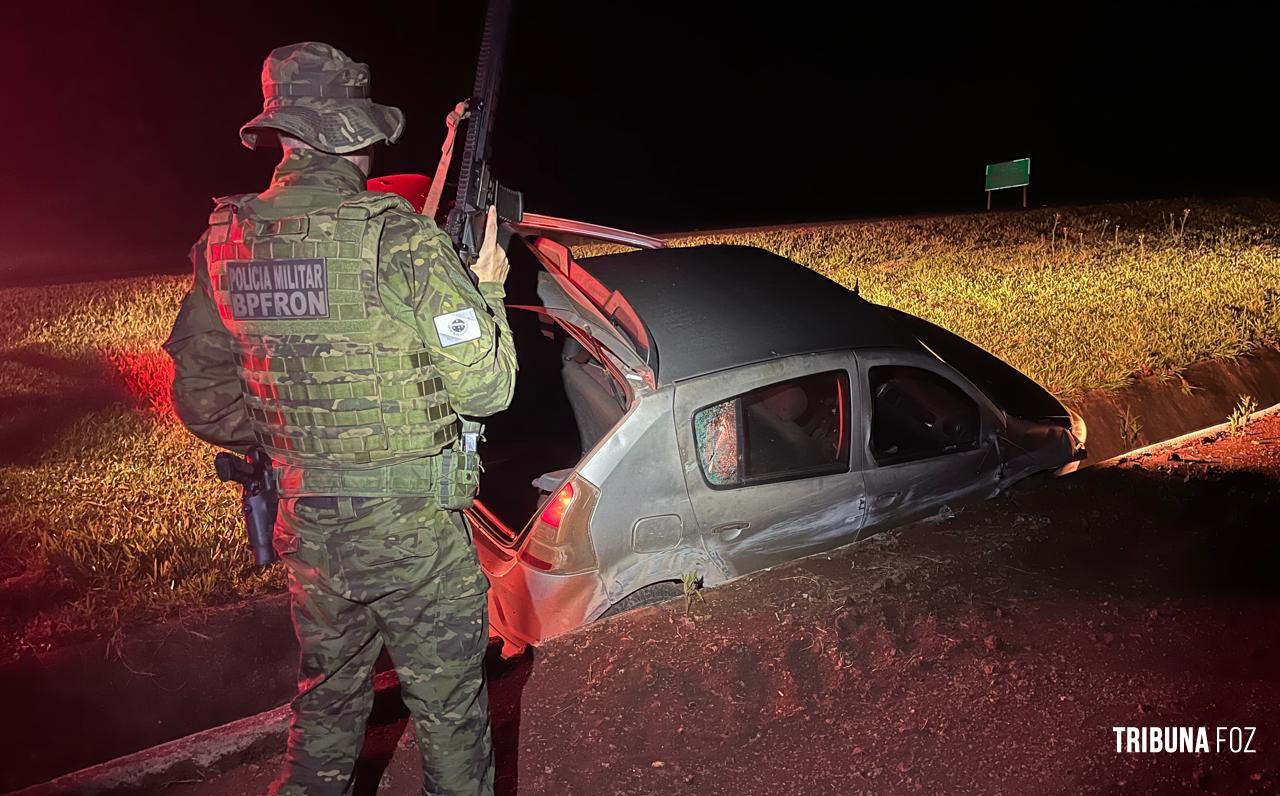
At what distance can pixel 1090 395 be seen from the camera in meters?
7.01

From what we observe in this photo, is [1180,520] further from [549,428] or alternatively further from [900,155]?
[900,155]

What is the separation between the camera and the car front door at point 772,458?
387 centimetres

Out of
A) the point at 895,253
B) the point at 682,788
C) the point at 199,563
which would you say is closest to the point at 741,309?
the point at 682,788

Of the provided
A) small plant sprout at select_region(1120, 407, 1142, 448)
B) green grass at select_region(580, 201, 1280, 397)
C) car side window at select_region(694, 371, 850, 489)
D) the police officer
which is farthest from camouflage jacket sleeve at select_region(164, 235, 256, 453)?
green grass at select_region(580, 201, 1280, 397)

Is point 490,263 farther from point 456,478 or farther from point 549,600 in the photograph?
point 549,600

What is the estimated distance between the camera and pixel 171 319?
8.39 metres

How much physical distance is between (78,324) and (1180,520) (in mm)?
8236

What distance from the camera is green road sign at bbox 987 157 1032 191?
13.8 metres

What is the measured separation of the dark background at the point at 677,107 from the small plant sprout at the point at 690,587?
35.8 feet

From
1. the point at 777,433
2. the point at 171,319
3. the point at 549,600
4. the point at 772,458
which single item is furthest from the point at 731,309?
the point at 171,319

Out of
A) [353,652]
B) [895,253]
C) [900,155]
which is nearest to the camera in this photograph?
[353,652]

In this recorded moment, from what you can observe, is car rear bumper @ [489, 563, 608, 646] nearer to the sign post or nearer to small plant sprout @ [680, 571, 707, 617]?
small plant sprout @ [680, 571, 707, 617]

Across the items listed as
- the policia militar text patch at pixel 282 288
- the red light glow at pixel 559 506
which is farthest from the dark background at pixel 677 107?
the policia militar text patch at pixel 282 288

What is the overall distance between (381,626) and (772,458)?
206 centimetres
